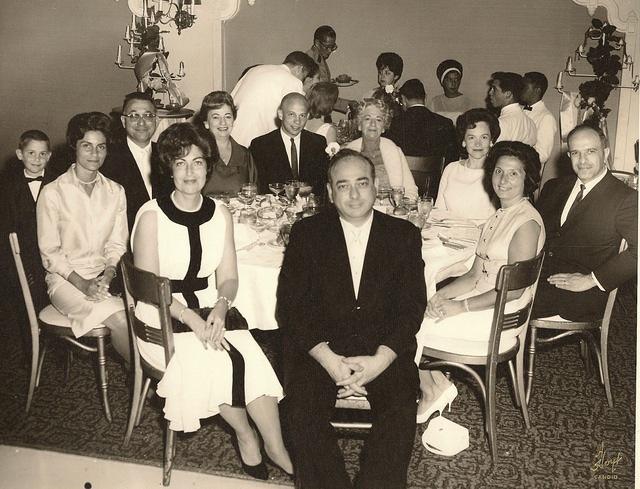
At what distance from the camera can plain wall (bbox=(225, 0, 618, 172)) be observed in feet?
22.5

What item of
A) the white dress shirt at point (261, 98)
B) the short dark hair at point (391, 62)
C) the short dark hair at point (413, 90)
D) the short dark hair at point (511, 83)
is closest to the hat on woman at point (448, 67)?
the short dark hair at point (391, 62)

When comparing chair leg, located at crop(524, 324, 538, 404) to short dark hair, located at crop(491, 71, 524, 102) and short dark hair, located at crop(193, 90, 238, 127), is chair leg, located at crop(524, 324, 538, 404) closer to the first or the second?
short dark hair, located at crop(193, 90, 238, 127)

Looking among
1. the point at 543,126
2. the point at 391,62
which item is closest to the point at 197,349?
the point at 543,126

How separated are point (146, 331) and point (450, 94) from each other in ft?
15.9

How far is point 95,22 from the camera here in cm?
633

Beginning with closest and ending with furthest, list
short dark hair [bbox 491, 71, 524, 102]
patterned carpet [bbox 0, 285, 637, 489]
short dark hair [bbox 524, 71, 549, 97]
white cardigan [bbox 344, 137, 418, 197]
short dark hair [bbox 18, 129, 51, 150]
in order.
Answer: patterned carpet [bbox 0, 285, 637, 489] < short dark hair [bbox 18, 129, 51, 150] < white cardigan [bbox 344, 137, 418, 197] < short dark hair [bbox 491, 71, 524, 102] < short dark hair [bbox 524, 71, 549, 97]

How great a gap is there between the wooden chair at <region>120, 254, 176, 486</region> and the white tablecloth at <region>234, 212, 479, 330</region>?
47cm

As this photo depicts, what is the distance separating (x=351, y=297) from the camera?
2.45m

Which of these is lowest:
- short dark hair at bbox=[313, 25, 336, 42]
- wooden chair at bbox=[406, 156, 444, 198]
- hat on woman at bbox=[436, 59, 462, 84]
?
wooden chair at bbox=[406, 156, 444, 198]

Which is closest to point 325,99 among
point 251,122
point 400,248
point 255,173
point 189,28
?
point 251,122

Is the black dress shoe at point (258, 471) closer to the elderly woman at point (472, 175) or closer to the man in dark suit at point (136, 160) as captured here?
the man in dark suit at point (136, 160)

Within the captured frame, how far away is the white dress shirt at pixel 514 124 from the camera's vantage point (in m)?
5.24

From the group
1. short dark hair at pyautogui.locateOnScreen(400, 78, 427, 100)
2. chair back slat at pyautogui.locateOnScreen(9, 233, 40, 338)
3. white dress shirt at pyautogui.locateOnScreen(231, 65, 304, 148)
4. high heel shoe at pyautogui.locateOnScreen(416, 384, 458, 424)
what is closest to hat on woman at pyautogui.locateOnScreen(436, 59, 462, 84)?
short dark hair at pyautogui.locateOnScreen(400, 78, 427, 100)

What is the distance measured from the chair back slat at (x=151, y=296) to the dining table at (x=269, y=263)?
475mm
